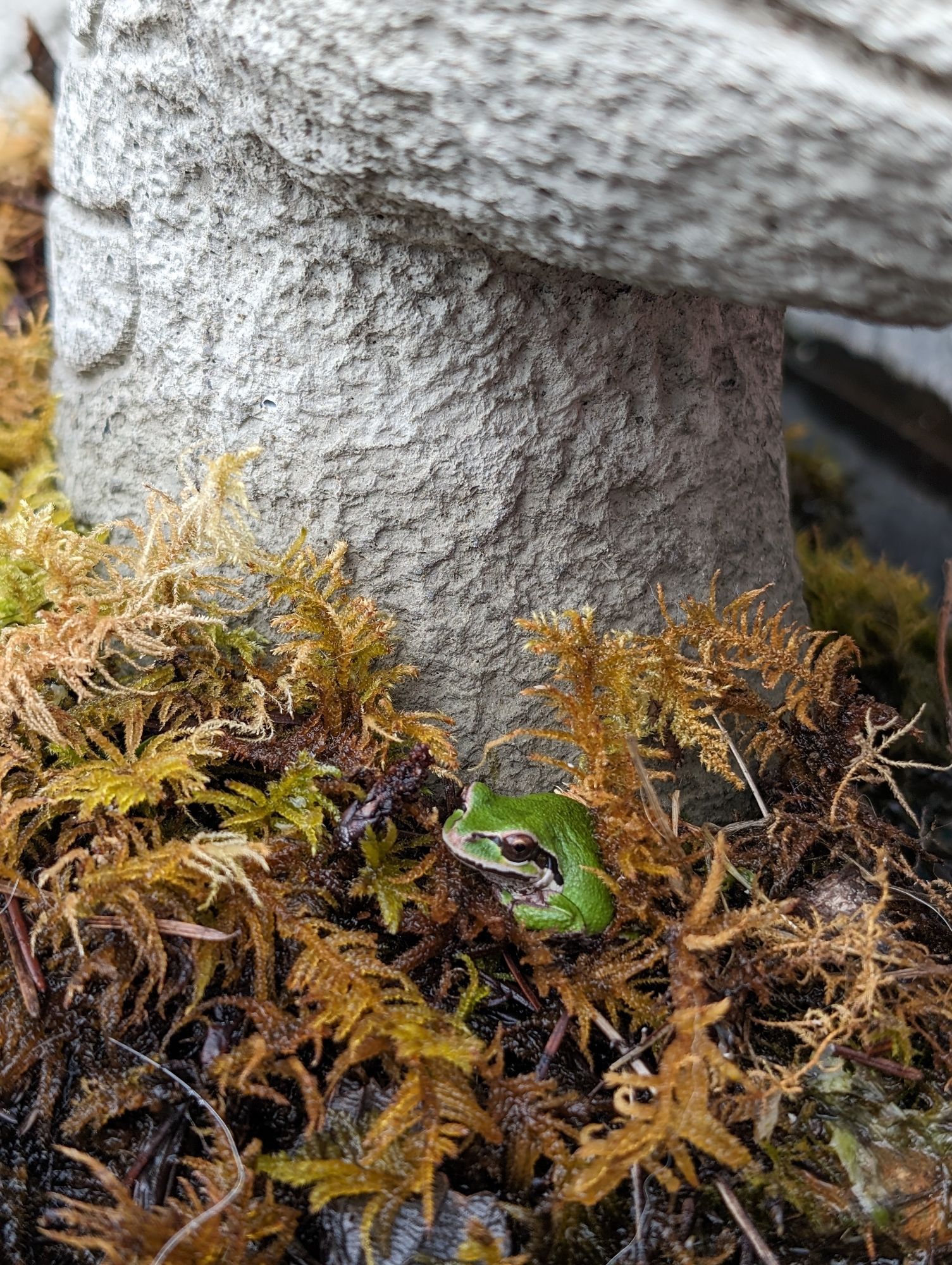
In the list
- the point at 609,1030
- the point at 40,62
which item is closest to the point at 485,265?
the point at 609,1030

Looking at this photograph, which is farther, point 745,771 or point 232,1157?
point 745,771

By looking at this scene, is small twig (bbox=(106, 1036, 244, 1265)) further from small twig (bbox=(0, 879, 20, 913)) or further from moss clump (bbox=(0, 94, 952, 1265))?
small twig (bbox=(0, 879, 20, 913))

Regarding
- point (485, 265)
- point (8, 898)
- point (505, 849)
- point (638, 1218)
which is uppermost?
point (485, 265)

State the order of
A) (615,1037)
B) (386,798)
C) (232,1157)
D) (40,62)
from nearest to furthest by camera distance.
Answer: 1. (232,1157)
2. (615,1037)
3. (386,798)
4. (40,62)

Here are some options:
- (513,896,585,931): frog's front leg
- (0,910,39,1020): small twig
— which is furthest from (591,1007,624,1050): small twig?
(0,910,39,1020): small twig

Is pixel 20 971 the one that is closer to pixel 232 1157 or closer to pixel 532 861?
pixel 232 1157

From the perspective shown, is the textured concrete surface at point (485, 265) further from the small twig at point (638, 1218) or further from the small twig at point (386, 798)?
the small twig at point (638, 1218)

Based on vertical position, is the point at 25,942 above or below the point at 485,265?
below

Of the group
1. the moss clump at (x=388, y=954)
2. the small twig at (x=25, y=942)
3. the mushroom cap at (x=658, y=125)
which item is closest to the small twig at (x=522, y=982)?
the moss clump at (x=388, y=954)

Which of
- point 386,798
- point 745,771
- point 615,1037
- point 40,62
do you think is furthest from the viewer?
point 40,62
